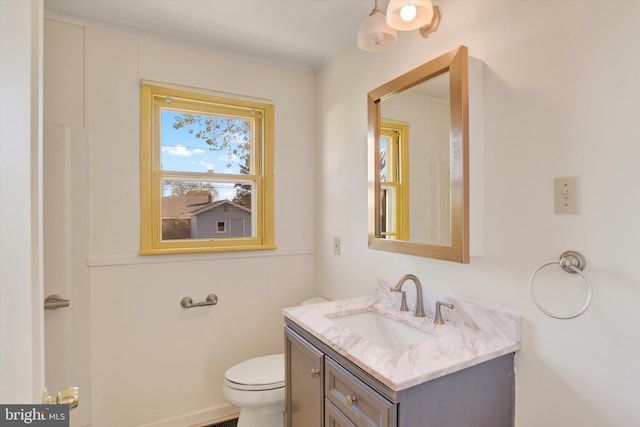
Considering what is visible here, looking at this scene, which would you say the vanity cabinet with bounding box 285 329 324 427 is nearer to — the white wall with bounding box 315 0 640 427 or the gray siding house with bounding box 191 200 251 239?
the white wall with bounding box 315 0 640 427

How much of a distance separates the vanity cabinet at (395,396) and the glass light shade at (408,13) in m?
1.26

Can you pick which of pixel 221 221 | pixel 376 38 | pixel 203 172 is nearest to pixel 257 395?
pixel 221 221

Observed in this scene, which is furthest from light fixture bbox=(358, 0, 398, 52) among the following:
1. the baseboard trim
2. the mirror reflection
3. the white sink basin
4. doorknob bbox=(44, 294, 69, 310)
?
the baseboard trim

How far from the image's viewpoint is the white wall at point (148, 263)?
1.84 m

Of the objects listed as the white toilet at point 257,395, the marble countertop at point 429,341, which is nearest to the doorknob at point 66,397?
the marble countertop at point 429,341

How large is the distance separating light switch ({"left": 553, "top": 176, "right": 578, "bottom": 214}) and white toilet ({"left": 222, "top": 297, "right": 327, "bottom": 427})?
1.51 meters

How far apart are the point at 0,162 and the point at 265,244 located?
6.37 feet

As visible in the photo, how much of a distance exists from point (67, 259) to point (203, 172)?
0.89 m

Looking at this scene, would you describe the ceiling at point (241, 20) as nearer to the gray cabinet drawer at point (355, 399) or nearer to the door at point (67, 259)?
the door at point (67, 259)

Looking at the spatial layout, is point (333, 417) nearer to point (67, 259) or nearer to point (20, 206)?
point (20, 206)

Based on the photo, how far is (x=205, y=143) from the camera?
2227 mm

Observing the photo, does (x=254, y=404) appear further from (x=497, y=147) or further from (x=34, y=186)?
(x=497, y=147)

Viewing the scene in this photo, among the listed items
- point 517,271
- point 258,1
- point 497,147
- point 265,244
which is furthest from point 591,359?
point 258,1

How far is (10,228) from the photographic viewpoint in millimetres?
488
